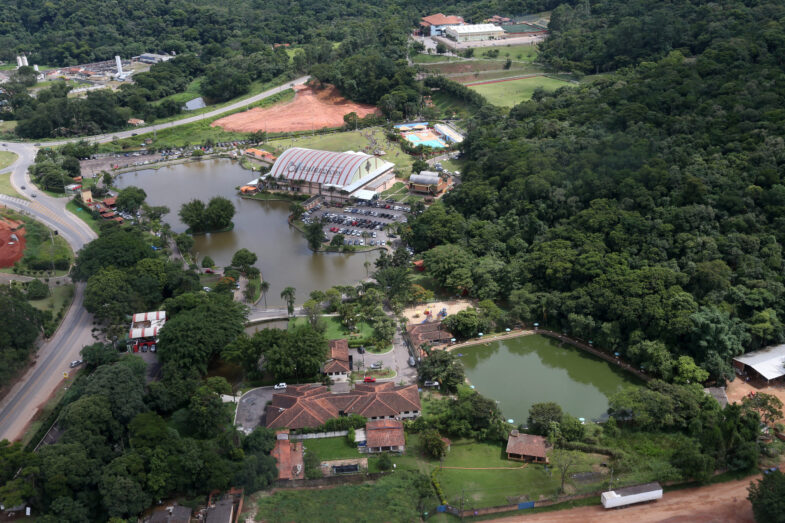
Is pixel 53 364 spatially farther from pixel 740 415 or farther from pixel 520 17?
pixel 520 17

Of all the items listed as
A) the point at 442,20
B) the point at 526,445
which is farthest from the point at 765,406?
the point at 442,20

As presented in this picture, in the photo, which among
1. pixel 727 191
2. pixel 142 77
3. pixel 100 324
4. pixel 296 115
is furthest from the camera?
pixel 142 77

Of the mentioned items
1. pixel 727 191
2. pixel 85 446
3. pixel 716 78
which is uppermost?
pixel 716 78

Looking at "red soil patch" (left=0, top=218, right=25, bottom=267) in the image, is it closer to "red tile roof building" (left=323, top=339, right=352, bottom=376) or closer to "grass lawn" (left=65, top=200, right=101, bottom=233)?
"grass lawn" (left=65, top=200, right=101, bottom=233)

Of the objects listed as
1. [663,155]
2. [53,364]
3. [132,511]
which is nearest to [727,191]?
[663,155]

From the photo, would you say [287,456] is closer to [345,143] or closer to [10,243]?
[10,243]

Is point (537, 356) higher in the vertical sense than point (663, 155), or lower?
lower
